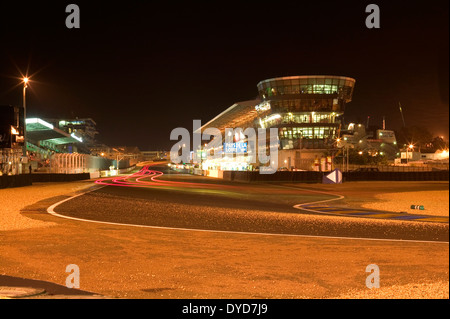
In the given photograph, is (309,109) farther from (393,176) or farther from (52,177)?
(52,177)

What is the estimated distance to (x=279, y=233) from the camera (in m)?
11.6

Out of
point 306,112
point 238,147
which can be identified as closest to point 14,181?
point 238,147

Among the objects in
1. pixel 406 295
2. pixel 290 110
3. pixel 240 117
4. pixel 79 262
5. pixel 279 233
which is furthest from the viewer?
pixel 240 117

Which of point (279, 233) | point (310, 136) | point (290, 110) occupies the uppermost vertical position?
point (290, 110)

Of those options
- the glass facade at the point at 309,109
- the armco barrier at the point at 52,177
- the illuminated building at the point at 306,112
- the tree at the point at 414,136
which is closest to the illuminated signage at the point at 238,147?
the illuminated building at the point at 306,112

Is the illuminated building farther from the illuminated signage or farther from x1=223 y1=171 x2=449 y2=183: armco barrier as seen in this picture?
x1=223 y1=171 x2=449 y2=183: armco barrier

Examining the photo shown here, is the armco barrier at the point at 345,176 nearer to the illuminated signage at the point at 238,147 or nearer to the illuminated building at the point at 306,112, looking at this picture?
the illuminated building at the point at 306,112

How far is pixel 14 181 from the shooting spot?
112 ft

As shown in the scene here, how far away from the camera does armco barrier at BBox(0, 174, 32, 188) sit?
32469 mm

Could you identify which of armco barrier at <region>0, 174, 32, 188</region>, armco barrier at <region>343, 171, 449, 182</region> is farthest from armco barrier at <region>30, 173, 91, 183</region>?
armco barrier at <region>343, 171, 449, 182</region>

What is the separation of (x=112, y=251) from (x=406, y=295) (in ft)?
18.9
